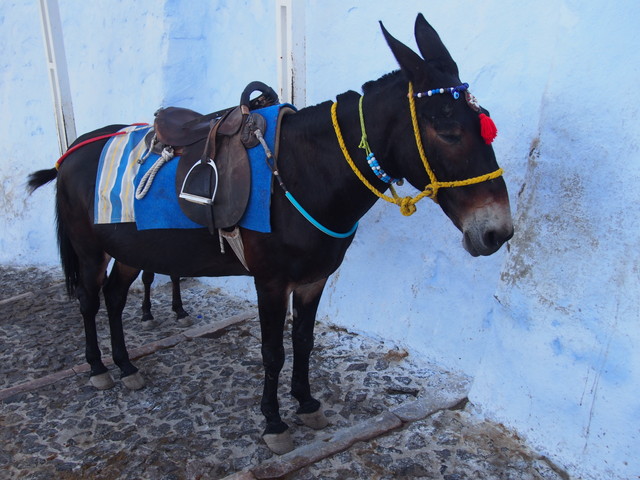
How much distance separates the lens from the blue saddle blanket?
8.46 ft

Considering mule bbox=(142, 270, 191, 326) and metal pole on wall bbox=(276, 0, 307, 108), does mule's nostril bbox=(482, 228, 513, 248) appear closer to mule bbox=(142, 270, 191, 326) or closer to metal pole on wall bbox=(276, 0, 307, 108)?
metal pole on wall bbox=(276, 0, 307, 108)

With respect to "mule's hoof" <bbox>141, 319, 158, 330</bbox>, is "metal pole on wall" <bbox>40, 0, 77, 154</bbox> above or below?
above

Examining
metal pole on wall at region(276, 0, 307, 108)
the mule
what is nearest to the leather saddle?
metal pole on wall at region(276, 0, 307, 108)

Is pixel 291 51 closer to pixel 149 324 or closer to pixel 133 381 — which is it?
pixel 149 324

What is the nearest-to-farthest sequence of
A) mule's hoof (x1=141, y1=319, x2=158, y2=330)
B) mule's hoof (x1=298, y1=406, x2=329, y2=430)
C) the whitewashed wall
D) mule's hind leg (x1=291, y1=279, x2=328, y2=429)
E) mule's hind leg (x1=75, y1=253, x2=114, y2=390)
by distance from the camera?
the whitewashed wall
mule's hind leg (x1=291, y1=279, x2=328, y2=429)
mule's hoof (x1=298, y1=406, x2=329, y2=430)
mule's hind leg (x1=75, y1=253, x2=114, y2=390)
mule's hoof (x1=141, y1=319, x2=158, y2=330)

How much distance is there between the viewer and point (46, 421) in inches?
128

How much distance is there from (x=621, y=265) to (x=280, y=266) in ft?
5.55

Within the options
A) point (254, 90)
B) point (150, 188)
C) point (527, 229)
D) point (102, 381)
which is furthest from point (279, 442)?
point (254, 90)

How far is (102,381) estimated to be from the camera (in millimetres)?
3633

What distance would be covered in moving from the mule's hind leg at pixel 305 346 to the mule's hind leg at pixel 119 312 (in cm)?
124

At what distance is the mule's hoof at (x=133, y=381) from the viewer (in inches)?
142

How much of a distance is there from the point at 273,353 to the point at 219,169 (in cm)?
106

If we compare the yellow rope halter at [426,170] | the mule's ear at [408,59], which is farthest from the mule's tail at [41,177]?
the mule's ear at [408,59]

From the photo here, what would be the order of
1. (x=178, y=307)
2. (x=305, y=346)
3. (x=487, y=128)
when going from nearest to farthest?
(x=487, y=128) < (x=305, y=346) < (x=178, y=307)
